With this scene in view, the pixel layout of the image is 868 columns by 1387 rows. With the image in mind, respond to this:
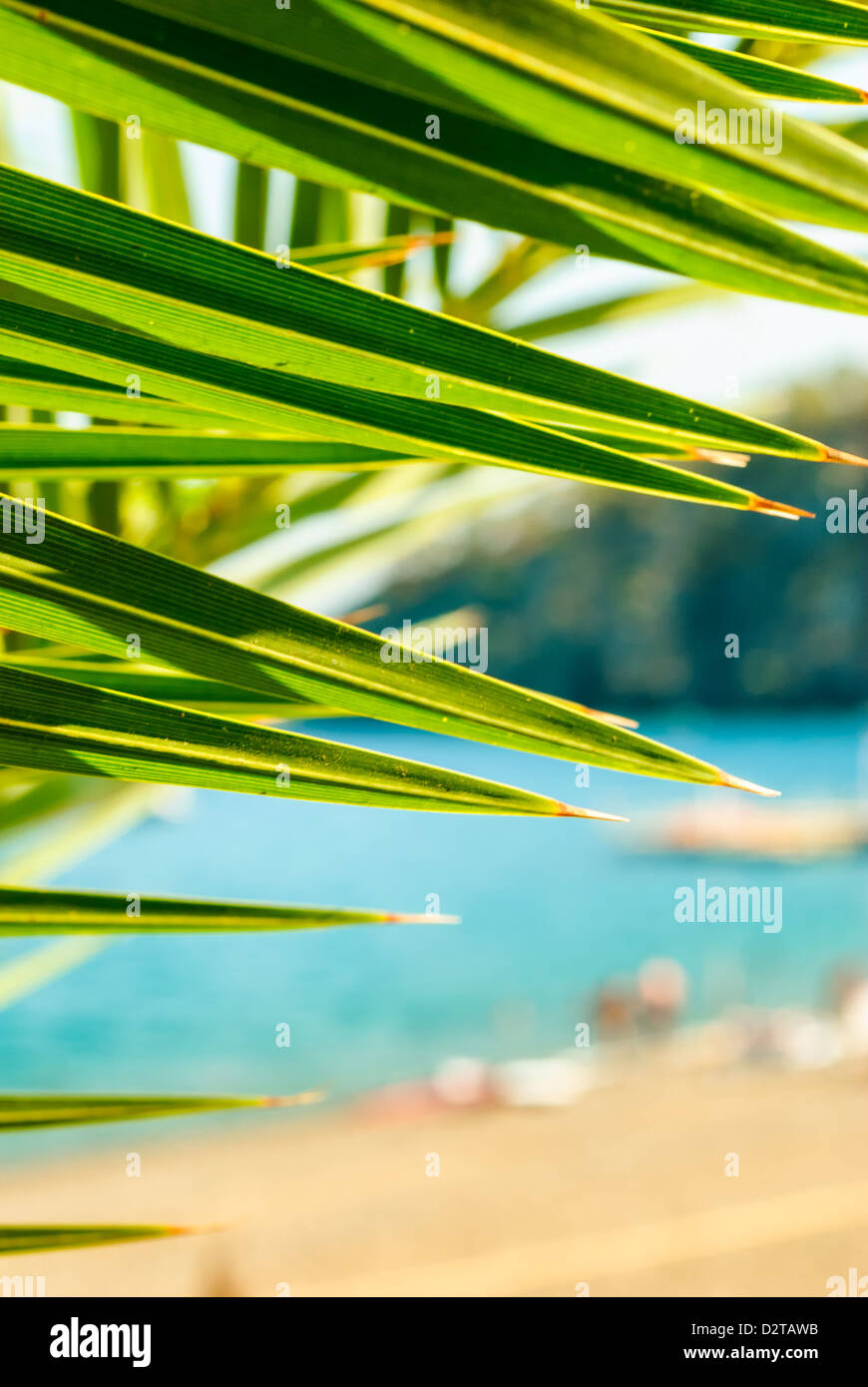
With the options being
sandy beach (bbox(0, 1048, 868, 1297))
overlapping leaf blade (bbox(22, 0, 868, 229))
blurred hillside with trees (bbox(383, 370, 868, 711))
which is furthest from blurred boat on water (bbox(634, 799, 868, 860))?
overlapping leaf blade (bbox(22, 0, 868, 229))

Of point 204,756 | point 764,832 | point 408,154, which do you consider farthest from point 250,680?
point 764,832

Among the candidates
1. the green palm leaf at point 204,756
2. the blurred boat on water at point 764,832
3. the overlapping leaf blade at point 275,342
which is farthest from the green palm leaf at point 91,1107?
the blurred boat on water at point 764,832

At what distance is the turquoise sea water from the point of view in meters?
15.0

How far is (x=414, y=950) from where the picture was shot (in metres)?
19.6

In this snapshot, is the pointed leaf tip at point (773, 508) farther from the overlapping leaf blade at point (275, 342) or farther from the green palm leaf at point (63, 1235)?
the green palm leaf at point (63, 1235)

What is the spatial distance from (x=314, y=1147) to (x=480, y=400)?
1131 centimetres

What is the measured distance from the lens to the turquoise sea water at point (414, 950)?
1501 centimetres

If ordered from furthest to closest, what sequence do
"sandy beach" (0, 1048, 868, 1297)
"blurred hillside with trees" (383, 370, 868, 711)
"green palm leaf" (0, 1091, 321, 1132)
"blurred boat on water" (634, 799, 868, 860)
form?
"blurred hillside with trees" (383, 370, 868, 711), "blurred boat on water" (634, 799, 868, 860), "sandy beach" (0, 1048, 868, 1297), "green palm leaf" (0, 1091, 321, 1132)

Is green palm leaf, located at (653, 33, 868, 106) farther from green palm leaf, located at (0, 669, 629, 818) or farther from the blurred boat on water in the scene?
the blurred boat on water

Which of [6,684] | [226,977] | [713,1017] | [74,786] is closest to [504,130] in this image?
[6,684]

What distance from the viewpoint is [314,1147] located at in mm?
10281

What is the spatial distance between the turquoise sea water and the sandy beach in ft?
8.55

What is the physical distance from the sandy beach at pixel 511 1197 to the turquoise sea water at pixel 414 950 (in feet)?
8.55
